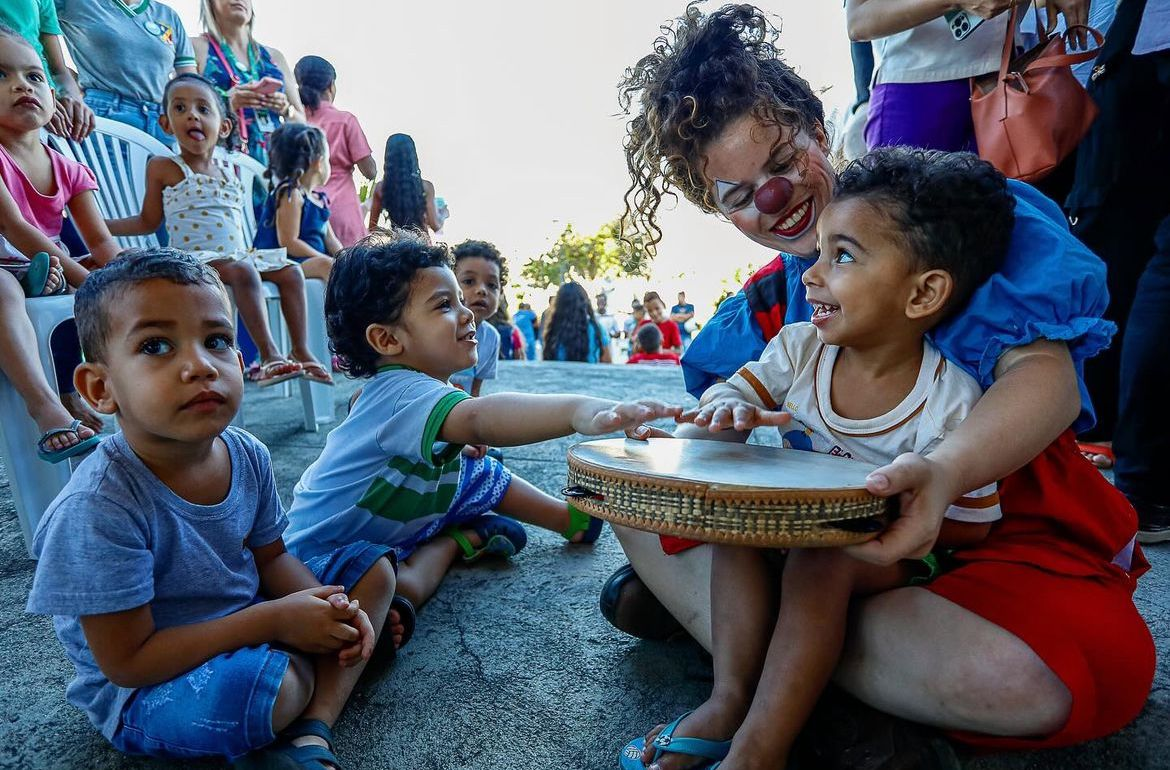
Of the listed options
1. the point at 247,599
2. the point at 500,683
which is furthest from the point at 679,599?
the point at 247,599

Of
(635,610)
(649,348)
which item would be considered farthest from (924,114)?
(649,348)

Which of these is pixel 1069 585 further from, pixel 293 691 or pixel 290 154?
pixel 290 154

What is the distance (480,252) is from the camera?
124 inches

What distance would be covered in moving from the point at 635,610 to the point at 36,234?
219 cm

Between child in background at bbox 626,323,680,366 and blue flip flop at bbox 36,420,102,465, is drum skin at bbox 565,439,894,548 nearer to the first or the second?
blue flip flop at bbox 36,420,102,465

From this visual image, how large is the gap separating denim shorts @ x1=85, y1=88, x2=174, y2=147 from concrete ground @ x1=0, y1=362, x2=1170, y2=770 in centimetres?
237

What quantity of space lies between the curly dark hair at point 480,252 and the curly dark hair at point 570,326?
14.2 feet

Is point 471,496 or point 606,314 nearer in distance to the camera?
point 471,496

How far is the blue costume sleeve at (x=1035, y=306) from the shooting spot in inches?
42.1

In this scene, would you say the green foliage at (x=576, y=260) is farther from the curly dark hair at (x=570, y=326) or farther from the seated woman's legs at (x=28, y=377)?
the seated woman's legs at (x=28, y=377)

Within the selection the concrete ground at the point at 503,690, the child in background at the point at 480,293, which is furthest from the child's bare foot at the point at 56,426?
the child in background at the point at 480,293

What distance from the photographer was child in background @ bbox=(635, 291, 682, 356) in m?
9.53

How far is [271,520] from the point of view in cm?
132

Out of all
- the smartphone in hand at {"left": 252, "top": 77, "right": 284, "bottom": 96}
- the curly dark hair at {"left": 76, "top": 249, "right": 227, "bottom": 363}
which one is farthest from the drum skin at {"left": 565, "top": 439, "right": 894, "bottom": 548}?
the smartphone in hand at {"left": 252, "top": 77, "right": 284, "bottom": 96}
